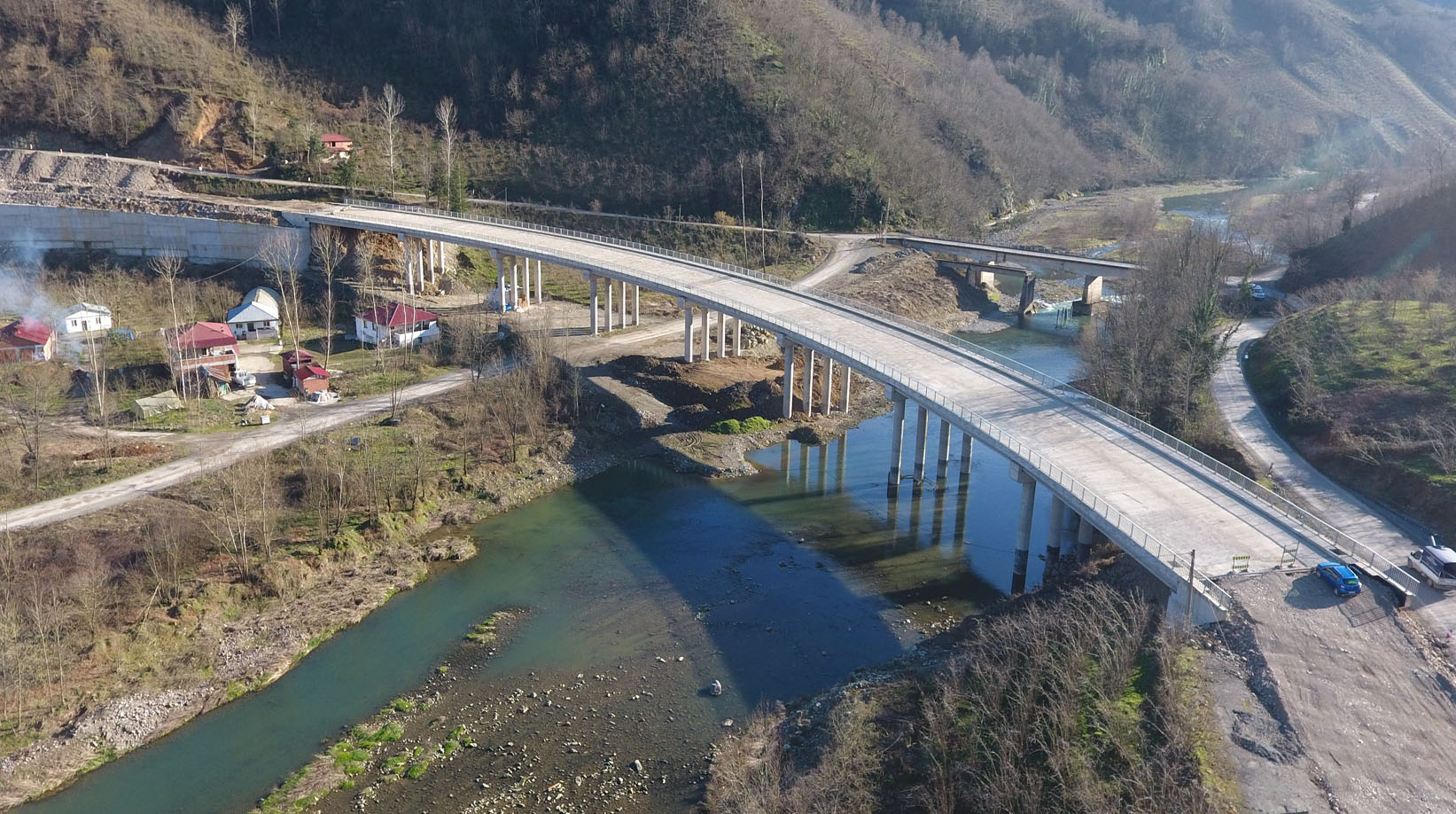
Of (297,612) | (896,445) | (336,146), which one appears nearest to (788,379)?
(896,445)

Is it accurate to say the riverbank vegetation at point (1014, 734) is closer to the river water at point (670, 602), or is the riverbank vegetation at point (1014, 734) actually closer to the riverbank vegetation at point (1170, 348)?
the river water at point (670, 602)

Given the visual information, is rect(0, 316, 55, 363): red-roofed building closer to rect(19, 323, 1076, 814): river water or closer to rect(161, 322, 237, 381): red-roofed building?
rect(161, 322, 237, 381): red-roofed building

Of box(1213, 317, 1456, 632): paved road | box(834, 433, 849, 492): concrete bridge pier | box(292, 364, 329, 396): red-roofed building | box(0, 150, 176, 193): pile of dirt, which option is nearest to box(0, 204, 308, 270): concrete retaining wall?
box(0, 150, 176, 193): pile of dirt

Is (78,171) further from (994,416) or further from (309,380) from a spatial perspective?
(994,416)

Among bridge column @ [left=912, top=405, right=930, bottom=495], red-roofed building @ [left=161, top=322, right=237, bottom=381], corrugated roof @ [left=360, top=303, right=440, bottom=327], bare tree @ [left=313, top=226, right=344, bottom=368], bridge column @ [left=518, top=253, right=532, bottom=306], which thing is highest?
bare tree @ [left=313, top=226, right=344, bottom=368]

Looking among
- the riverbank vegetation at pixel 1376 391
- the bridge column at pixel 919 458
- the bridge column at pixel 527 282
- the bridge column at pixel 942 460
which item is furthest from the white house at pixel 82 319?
the riverbank vegetation at pixel 1376 391

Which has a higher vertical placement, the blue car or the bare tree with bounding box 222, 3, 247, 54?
the bare tree with bounding box 222, 3, 247, 54

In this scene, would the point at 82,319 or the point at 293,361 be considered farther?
→ the point at 82,319
